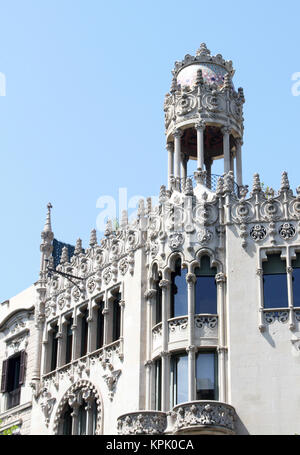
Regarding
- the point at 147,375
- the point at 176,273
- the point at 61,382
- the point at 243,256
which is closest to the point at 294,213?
the point at 243,256

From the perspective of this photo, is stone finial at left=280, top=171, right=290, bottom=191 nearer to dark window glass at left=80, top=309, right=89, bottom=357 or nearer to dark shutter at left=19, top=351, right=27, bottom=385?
dark window glass at left=80, top=309, right=89, bottom=357

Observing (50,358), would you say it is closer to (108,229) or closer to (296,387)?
(108,229)

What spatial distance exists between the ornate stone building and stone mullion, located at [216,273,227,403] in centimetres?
5

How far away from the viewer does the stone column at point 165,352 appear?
39.8 metres

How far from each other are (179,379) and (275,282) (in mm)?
5151

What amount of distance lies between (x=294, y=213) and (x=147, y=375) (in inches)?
331

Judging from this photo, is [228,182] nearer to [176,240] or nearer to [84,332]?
[176,240]

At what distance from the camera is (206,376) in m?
39.7

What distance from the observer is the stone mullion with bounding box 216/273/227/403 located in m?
39.2

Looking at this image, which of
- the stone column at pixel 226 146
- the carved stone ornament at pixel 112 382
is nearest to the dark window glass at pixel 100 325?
the carved stone ornament at pixel 112 382

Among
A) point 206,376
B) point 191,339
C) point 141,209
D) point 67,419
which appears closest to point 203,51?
point 141,209

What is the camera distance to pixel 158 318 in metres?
42.1

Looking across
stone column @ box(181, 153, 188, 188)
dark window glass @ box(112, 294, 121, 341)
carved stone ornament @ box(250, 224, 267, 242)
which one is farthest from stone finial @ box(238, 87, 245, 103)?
dark window glass @ box(112, 294, 121, 341)
